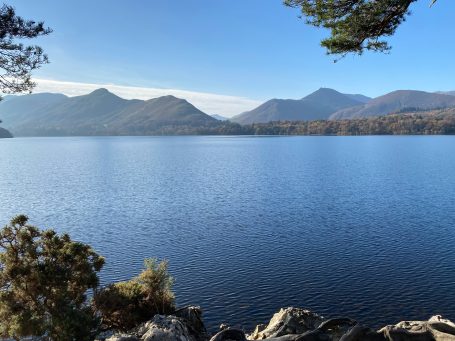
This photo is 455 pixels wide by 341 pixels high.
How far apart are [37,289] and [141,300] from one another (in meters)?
13.7

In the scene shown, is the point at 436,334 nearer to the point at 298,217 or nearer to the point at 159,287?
the point at 159,287

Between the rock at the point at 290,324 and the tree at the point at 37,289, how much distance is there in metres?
16.2

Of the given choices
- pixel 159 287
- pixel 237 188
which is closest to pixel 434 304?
pixel 159 287

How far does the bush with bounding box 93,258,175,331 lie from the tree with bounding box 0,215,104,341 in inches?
263

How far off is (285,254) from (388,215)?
3849 cm

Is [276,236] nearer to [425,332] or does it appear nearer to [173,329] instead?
[173,329]

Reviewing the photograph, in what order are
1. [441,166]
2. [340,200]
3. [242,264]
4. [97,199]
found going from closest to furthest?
[242,264], [340,200], [97,199], [441,166]


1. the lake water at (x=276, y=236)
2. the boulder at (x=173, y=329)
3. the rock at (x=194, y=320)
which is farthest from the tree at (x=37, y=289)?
the lake water at (x=276, y=236)

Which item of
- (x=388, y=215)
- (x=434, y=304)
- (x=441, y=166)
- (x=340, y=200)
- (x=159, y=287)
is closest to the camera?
(x=159, y=287)

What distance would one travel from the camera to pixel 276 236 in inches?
3280

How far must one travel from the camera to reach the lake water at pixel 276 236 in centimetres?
5512

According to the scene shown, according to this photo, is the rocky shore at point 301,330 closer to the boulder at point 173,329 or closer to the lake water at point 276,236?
the boulder at point 173,329

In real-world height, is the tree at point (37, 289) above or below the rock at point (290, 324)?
above

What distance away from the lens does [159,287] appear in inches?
1853
